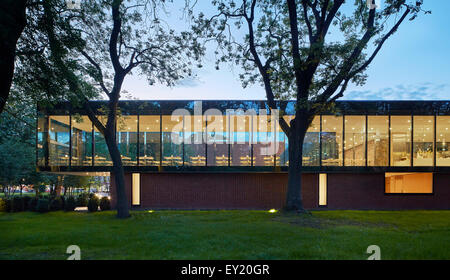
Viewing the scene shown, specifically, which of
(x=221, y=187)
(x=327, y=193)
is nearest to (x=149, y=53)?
(x=221, y=187)

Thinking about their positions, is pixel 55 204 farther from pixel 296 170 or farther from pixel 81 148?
pixel 296 170

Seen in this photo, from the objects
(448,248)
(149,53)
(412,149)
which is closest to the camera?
(448,248)

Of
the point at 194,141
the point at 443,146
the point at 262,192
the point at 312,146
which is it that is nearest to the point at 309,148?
the point at 312,146

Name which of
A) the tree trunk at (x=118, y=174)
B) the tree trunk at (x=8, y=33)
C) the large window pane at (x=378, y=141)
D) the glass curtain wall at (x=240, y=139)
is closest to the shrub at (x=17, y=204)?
the tree trunk at (x=118, y=174)

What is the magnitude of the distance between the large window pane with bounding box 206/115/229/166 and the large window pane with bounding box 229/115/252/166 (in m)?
0.44

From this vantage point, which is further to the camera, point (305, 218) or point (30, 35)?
point (305, 218)

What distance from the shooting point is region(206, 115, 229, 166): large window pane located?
18422 millimetres

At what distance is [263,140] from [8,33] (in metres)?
14.4

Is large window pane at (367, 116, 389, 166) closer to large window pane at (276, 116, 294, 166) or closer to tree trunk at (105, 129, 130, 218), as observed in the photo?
large window pane at (276, 116, 294, 166)

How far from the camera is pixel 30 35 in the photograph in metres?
10.2

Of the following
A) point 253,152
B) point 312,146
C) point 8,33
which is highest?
point 8,33

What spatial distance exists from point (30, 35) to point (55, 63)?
116cm

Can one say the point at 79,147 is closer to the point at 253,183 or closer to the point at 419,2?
the point at 253,183

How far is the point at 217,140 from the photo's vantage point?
1864 centimetres
